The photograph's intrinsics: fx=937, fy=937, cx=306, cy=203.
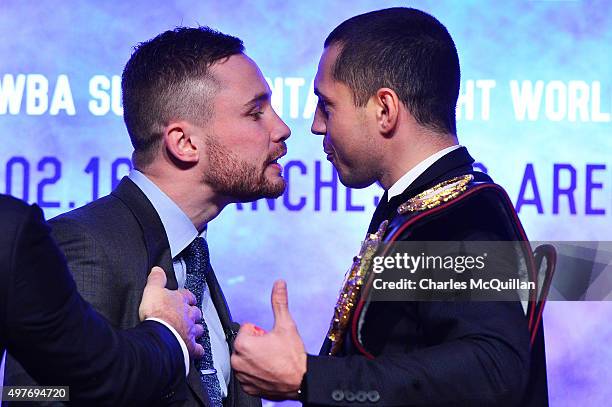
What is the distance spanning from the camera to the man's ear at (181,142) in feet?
6.43

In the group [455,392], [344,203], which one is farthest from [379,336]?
[344,203]

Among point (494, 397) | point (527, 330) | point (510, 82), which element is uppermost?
point (510, 82)

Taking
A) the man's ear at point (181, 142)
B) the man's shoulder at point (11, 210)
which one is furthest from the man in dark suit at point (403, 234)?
the man's shoulder at point (11, 210)

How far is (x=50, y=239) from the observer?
3.84 feet

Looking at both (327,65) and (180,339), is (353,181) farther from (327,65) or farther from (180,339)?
(180,339)

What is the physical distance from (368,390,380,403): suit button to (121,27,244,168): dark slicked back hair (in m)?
0.78

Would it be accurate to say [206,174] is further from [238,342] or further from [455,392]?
[455,392]

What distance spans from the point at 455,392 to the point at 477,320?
12 centimetres

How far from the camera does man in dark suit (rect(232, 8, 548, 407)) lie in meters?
1.45

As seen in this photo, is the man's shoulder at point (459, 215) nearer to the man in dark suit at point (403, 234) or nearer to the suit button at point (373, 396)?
the man in dark suit at point (403, 234)

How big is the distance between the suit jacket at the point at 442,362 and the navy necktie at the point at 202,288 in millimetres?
344

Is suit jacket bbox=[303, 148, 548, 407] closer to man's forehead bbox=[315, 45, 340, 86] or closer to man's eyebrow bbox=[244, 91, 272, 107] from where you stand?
man's forehead bbox=[315, 45, 340, 86]

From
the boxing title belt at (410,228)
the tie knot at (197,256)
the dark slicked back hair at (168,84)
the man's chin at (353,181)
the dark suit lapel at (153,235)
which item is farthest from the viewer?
the dark slicked back hair at (168,84)

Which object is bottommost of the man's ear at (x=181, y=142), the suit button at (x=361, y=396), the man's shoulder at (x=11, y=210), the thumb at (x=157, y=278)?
the suit button at (x=361, y=396)
